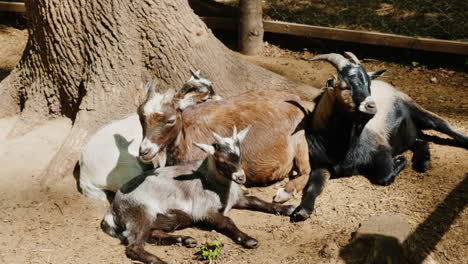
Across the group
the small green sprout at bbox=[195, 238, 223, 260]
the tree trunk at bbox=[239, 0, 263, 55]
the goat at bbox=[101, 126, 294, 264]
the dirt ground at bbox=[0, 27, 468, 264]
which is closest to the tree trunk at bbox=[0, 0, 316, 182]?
the dirt ground at bbox=[0, 27, 468, 264]

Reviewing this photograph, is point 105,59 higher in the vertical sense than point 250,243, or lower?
higher

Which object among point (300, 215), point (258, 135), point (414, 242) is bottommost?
point (300, 215)

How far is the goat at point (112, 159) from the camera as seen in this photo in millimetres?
4672

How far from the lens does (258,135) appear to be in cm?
490

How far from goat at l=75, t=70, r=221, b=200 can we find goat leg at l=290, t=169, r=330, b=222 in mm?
1307

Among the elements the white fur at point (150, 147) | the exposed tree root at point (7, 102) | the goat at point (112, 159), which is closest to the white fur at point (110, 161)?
the goat at point (112, 159)

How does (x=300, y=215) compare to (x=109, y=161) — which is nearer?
(x=300, y=215)

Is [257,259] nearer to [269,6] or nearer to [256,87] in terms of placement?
[256,87]

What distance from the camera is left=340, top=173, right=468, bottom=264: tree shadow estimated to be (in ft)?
11.8

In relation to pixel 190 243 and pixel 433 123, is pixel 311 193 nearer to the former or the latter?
pixel 190 243

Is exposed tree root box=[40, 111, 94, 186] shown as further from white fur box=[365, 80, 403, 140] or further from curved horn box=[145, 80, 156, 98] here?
white fur box=[365, 80, 403, 140]

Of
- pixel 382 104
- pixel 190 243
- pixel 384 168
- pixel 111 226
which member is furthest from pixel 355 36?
pixel 111 226

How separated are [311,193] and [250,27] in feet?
12.7

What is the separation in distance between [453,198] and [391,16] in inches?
182
